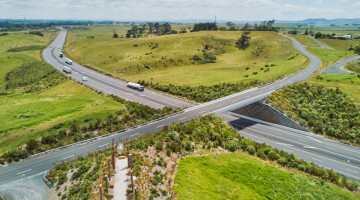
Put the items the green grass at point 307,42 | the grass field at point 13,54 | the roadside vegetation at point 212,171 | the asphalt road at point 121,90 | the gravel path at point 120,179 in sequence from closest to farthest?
the gravel path at point 120,179 → the roadside vegetation at point 212,171 → the asphalt road at point 121,90 → the grass field at point 13,54 → the green grass at point 307,42

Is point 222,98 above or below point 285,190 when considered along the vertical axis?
above

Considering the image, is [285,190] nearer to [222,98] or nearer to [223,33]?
[222,98]

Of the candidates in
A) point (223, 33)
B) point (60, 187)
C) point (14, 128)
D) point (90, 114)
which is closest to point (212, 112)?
point (90, 114)

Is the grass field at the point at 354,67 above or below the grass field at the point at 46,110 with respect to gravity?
above

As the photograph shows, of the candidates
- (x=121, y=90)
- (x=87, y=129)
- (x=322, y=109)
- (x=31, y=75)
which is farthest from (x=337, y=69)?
(x=31, y=75)

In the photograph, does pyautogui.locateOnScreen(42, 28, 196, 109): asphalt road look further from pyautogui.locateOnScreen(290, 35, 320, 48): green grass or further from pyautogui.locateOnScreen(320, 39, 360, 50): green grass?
pyautogui.locateOnScreen(320, 39, 360, 50): green grass

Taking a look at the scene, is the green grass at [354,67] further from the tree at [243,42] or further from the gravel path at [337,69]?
the tree at [243,42]

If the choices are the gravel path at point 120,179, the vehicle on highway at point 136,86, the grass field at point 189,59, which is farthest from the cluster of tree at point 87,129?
the grass field at point 189,59
